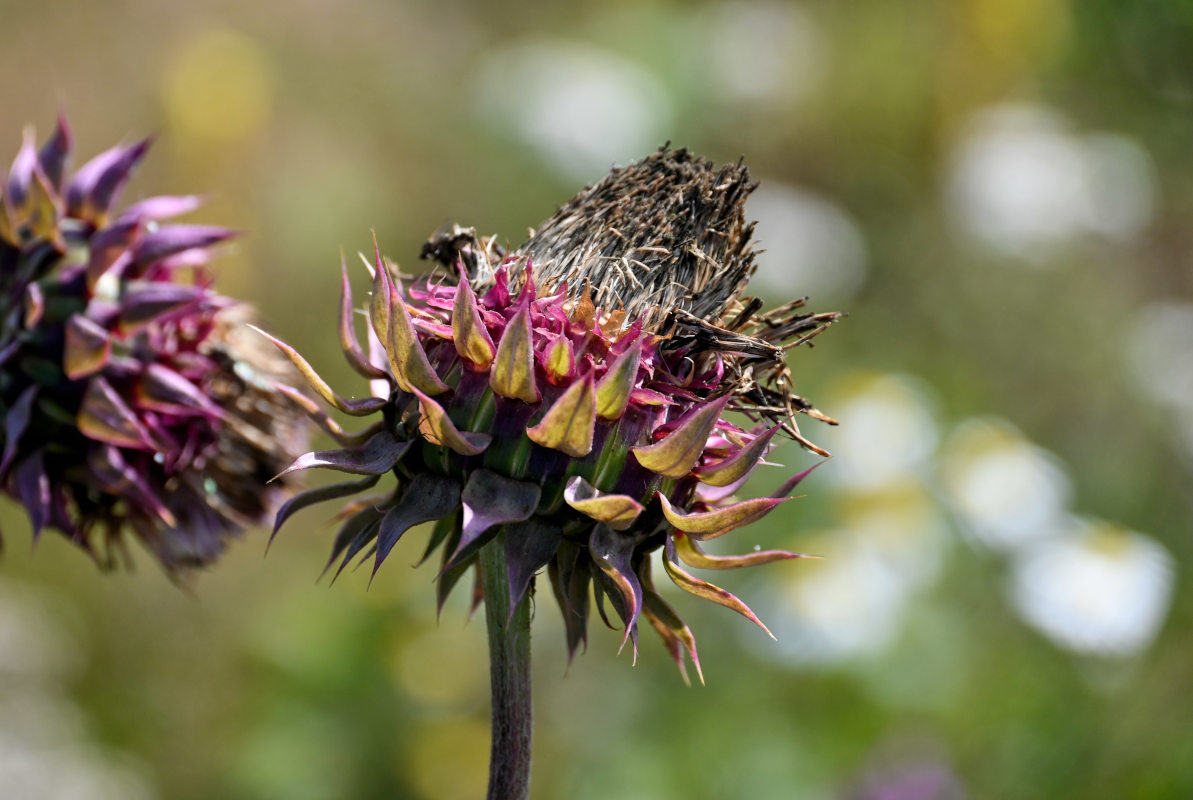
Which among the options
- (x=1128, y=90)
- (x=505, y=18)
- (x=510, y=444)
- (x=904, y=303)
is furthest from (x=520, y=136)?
(x=510, y=444)

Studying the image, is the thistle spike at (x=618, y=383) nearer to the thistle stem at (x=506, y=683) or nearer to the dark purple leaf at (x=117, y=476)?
the thistle stem at (x=506, y=683)

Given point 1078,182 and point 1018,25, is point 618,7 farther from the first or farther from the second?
point 1078,182

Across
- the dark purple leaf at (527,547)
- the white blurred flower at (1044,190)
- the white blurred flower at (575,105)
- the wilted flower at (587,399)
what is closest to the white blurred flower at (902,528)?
the white blurred flower at (1044,190)

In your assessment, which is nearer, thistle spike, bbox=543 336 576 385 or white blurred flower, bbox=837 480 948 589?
thistle spike, bbox=543 336 576 385

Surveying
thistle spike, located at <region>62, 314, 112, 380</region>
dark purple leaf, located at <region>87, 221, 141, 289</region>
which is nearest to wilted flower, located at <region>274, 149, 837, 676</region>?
thistle spike, located at <region>62, 314, 112, 380</region>

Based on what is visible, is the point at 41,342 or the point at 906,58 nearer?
the point at 41,342

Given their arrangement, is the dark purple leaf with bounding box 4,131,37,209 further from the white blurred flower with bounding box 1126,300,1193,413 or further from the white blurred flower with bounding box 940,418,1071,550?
the white blurred flower with bounding box 1126,300,1193,413
